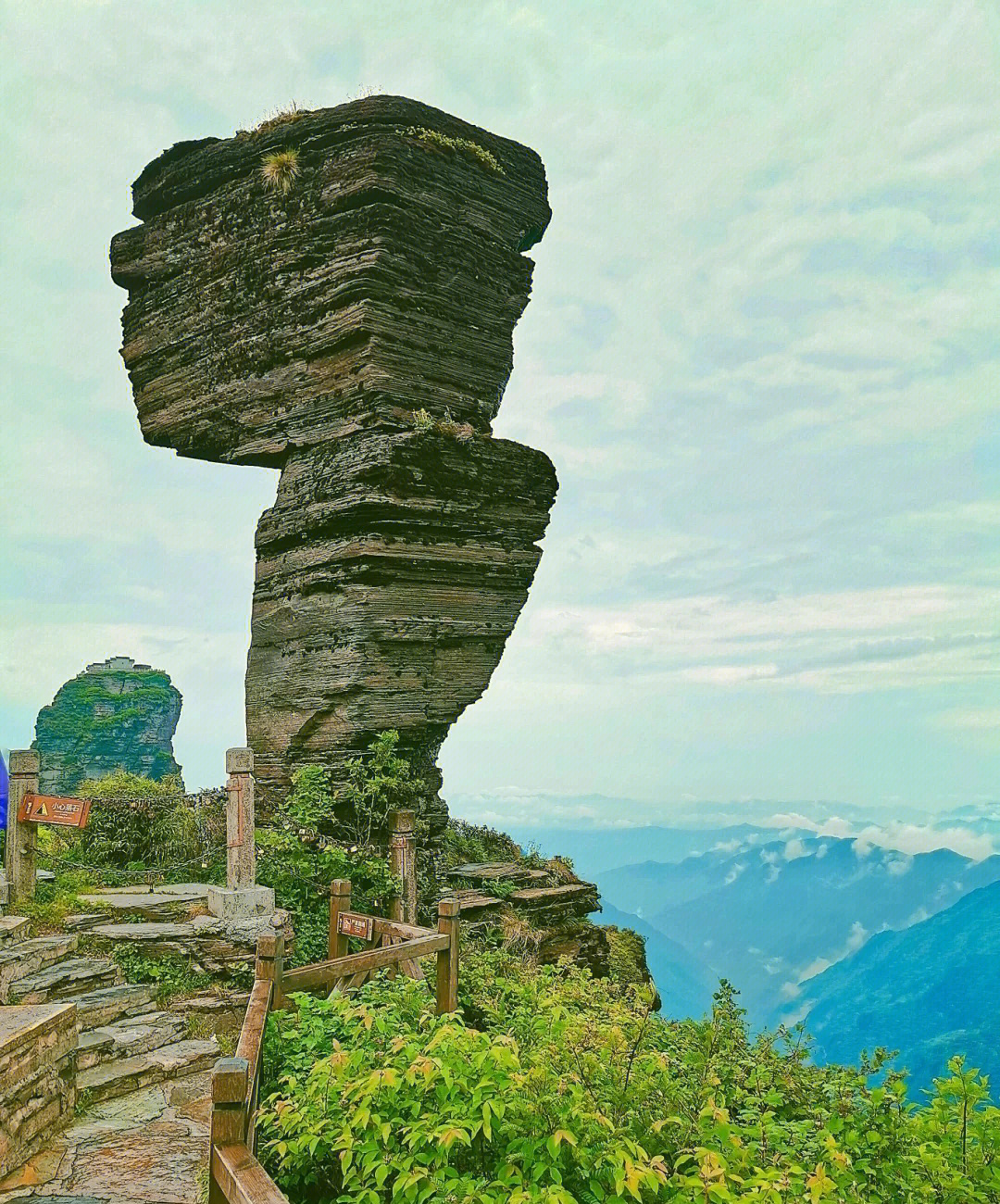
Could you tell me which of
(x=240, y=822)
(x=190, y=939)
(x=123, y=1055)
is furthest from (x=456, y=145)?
(x=123, y=1055)

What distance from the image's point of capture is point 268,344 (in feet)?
47.8

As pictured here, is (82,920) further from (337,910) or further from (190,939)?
(337,910)

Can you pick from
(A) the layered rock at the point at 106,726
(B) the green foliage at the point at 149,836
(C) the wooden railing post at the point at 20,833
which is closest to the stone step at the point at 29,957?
(C) the wooden railing post at the point at 20,833

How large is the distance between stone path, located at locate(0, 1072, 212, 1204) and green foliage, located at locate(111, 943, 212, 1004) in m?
2.12

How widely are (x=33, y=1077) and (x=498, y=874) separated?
434 inches

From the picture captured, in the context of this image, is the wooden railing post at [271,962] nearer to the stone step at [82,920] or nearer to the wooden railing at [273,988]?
the wooden railing at [273,988]

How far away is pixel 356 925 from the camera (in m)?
8.06

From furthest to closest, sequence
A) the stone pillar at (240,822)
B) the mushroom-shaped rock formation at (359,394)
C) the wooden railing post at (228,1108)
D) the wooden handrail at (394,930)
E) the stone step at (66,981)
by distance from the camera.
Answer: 1. the mushroom-shaped rock formation at (359,394)
2. the stone pillar at (240,822)
3. the stone step at (66,981)
4. the wooden handrail at (394,930)
5. the wooden railing post at (228,1108)

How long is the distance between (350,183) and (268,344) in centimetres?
310

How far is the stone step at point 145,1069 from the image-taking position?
6.86 m

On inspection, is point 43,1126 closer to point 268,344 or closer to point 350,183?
point 268,344

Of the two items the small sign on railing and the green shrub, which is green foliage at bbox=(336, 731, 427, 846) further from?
the small sign on railing

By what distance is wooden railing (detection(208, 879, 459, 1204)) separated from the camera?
344 cm

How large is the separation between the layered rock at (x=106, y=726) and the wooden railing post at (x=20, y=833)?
50.2 metres
